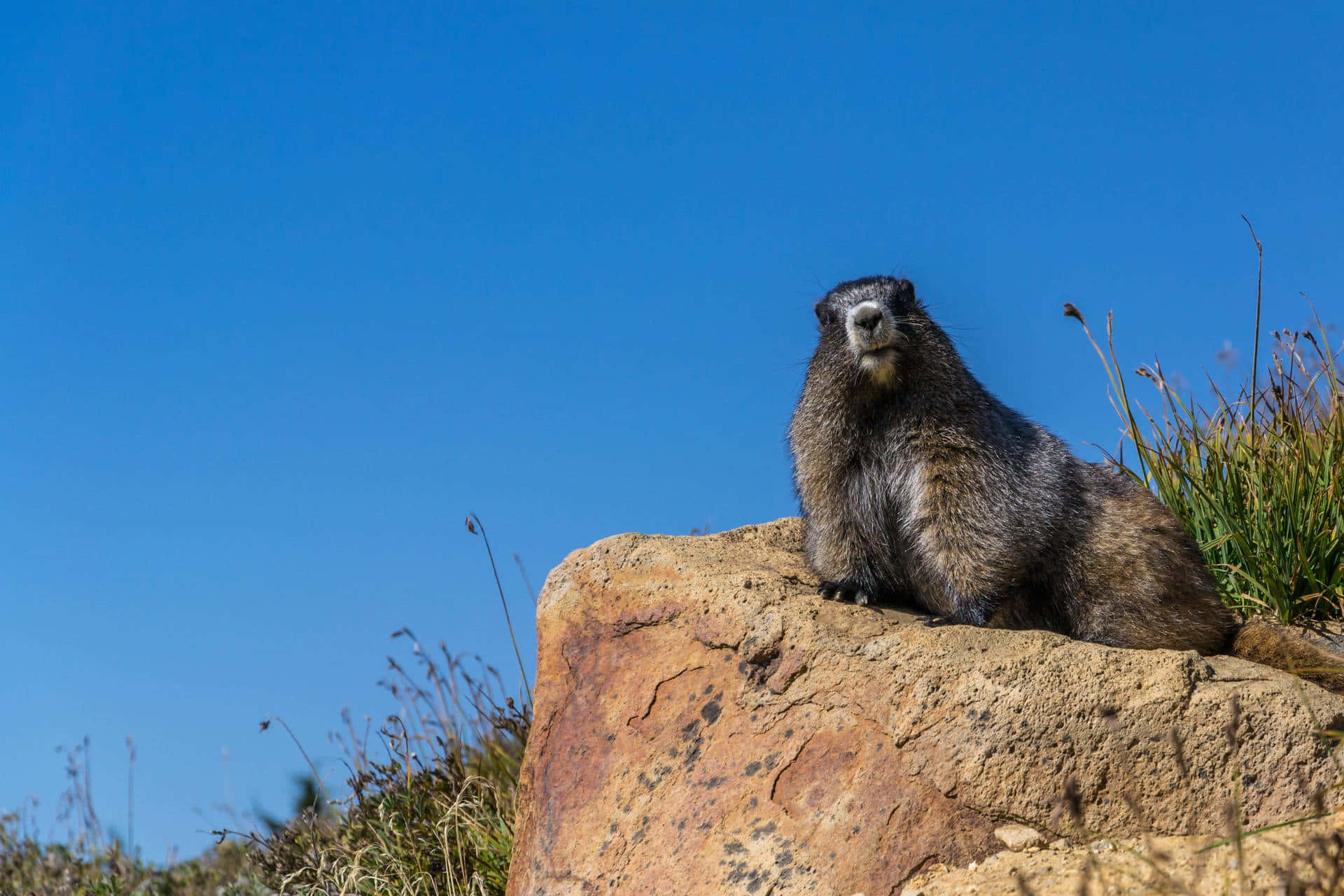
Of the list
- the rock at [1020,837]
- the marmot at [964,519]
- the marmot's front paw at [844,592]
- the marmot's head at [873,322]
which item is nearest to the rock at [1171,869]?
the rock at [1020,837]

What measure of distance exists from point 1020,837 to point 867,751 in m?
0.63

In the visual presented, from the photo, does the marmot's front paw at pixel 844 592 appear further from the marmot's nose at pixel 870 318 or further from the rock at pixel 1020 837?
the rock at pixel 1020 837

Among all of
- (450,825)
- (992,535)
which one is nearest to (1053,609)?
(992,535)

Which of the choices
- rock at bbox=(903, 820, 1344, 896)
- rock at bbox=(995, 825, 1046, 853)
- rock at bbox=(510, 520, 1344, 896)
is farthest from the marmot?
rock at bbox=(903, 820, 1344, 896)

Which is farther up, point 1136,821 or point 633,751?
point 633,751

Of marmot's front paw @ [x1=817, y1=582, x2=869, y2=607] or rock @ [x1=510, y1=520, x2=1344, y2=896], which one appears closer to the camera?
rock @ [x1=510, y1=520, x2=1344, y2=896]

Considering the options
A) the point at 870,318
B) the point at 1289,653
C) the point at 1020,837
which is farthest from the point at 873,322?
the point at 1289,653

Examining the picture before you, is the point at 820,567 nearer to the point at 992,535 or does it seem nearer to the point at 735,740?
the point at 992,535

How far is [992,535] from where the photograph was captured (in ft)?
17.5

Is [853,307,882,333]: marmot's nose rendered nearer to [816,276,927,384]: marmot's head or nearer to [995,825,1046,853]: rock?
[816,276,927,384]: marmot's head

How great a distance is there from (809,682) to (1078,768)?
1.07 meters

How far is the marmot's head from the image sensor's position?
546 centimetres

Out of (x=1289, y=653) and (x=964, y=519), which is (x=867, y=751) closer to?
(x=964, y=519)

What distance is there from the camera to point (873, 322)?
215 inches
